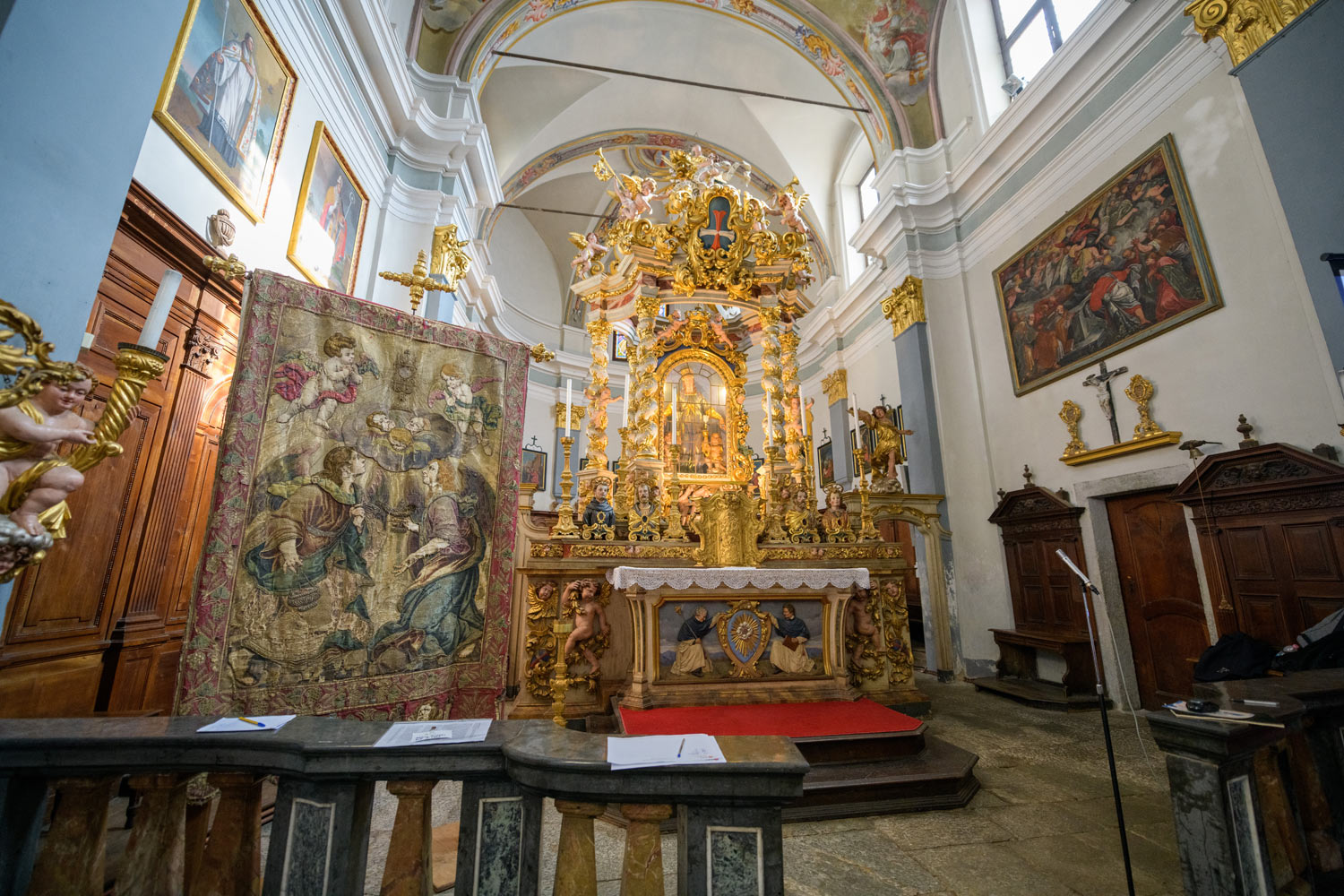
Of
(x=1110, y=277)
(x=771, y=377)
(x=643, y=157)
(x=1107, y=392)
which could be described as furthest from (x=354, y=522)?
(x=643, y=157)

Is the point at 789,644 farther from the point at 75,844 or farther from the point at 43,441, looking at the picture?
the point at 43,441

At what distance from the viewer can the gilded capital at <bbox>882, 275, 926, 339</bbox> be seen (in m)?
9.11

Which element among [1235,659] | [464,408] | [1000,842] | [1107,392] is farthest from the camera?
[1107,392]

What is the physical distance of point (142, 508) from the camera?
397 cm

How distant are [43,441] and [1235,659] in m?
7.42

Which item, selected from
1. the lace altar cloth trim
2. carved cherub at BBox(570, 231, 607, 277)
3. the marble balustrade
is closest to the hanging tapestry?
the marble balustrade

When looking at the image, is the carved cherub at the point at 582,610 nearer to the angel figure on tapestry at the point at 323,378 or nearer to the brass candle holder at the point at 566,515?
the brass candle holder at the point at 566,515

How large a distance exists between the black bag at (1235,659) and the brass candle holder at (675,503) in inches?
183

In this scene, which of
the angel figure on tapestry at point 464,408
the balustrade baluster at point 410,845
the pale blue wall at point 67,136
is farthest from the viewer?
the angel figure on tapestry at point 464,408

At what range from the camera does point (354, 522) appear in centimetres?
327

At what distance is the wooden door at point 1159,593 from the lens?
572 centimetres

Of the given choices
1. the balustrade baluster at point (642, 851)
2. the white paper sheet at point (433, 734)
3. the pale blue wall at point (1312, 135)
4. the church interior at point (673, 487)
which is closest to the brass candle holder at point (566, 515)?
the church interior at point (673, 487)

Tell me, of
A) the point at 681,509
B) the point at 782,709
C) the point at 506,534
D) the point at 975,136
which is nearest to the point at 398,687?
the point at 506,534

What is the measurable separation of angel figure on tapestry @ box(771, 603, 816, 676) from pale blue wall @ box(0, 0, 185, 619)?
4994 mm
